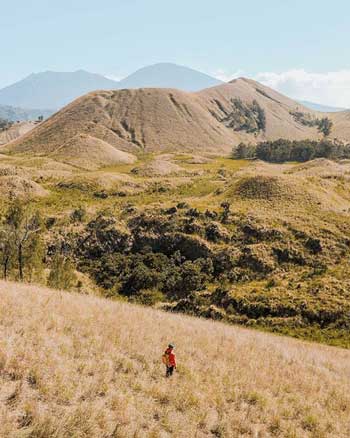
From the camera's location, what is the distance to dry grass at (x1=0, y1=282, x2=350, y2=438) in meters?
8.66

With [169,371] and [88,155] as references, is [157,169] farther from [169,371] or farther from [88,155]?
[169,371]

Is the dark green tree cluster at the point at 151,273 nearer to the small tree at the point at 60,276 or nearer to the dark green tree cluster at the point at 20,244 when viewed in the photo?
the small tree at the point at 60,276

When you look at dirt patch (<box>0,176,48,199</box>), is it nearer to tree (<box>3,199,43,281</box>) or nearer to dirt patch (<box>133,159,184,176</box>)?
tree (<box>3,199,43,281</box>)

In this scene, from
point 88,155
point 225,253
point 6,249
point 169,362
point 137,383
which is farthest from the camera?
point 88,155

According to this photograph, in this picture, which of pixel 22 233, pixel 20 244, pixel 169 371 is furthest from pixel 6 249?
pixel 169 371

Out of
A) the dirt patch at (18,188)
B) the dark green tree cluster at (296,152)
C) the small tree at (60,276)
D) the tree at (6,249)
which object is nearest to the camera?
the small tree at (60,276)

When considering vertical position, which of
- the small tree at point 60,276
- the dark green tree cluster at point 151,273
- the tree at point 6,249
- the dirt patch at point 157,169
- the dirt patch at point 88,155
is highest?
the dirt patch at point 88,155

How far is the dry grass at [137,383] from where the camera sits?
866cm

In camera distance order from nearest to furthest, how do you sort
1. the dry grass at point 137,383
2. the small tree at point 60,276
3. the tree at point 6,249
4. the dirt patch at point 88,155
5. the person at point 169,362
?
the dry grass at point 137,383 → the person at point 169,362 → the small tree at point 60,276 → the tree at point 6,249 → the dirt patch at point 88,155

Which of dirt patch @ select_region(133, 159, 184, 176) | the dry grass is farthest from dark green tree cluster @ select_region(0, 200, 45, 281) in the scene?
dirt patch @ select_region(133, 159, 184, 176)

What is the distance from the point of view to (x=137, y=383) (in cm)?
1080

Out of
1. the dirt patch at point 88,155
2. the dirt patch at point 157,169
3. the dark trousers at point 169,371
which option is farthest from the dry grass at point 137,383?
the dirt patch at point 88,155

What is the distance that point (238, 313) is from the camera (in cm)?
3600

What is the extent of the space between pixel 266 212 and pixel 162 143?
422ft
